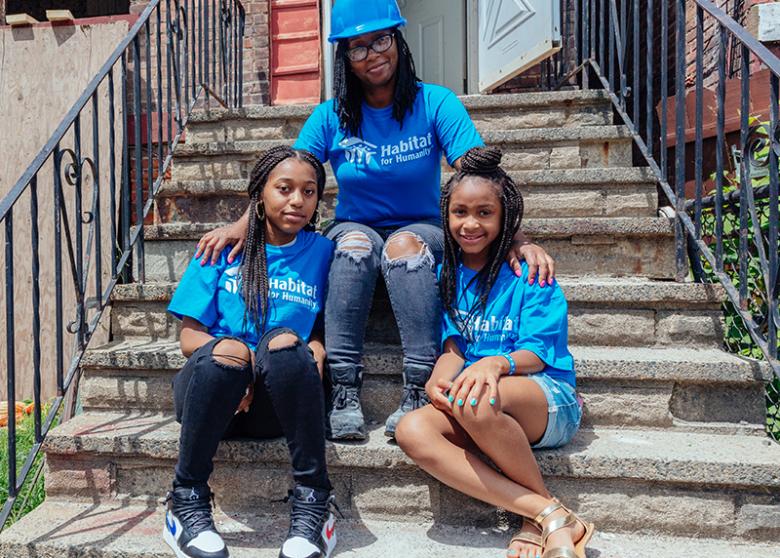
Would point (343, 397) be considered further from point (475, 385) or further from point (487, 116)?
point (487, 116)

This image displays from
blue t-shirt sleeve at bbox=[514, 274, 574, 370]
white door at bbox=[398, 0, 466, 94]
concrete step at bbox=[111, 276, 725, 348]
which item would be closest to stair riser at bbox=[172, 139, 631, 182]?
concrete step at bbox=[111, 276, 725, 348]

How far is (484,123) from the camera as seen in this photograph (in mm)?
3410

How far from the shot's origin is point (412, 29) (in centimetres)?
612

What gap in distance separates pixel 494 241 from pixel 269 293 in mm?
650

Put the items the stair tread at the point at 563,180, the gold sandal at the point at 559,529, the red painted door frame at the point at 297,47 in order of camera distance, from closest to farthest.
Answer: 1. the gold sandal at the point at 559,529
2. the stair tread at the point at 563,180
3. the red painted door frame at the point at 297,47

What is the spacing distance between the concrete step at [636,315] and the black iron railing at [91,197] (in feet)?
3.25

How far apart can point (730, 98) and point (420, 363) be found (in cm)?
254

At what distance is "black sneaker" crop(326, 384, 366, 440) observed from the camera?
1749mm

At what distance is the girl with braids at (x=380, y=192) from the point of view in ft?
5.83

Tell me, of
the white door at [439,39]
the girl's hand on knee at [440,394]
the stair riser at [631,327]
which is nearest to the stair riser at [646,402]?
the stair riser at [631,327]

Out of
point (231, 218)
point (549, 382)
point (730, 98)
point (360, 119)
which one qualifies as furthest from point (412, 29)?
point (549, 382)

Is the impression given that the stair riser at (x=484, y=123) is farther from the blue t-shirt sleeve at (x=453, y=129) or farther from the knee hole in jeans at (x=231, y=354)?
the knee hole in jeans at (x=231, y=354)

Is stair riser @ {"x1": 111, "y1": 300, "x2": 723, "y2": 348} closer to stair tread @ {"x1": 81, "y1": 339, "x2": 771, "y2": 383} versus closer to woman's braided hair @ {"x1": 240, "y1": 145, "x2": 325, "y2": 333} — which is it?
stair tread @ {"x1": 81, "y1": 339, "x2": 771, "y2": 383}

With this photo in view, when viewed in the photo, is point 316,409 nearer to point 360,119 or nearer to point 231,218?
point 360,119
